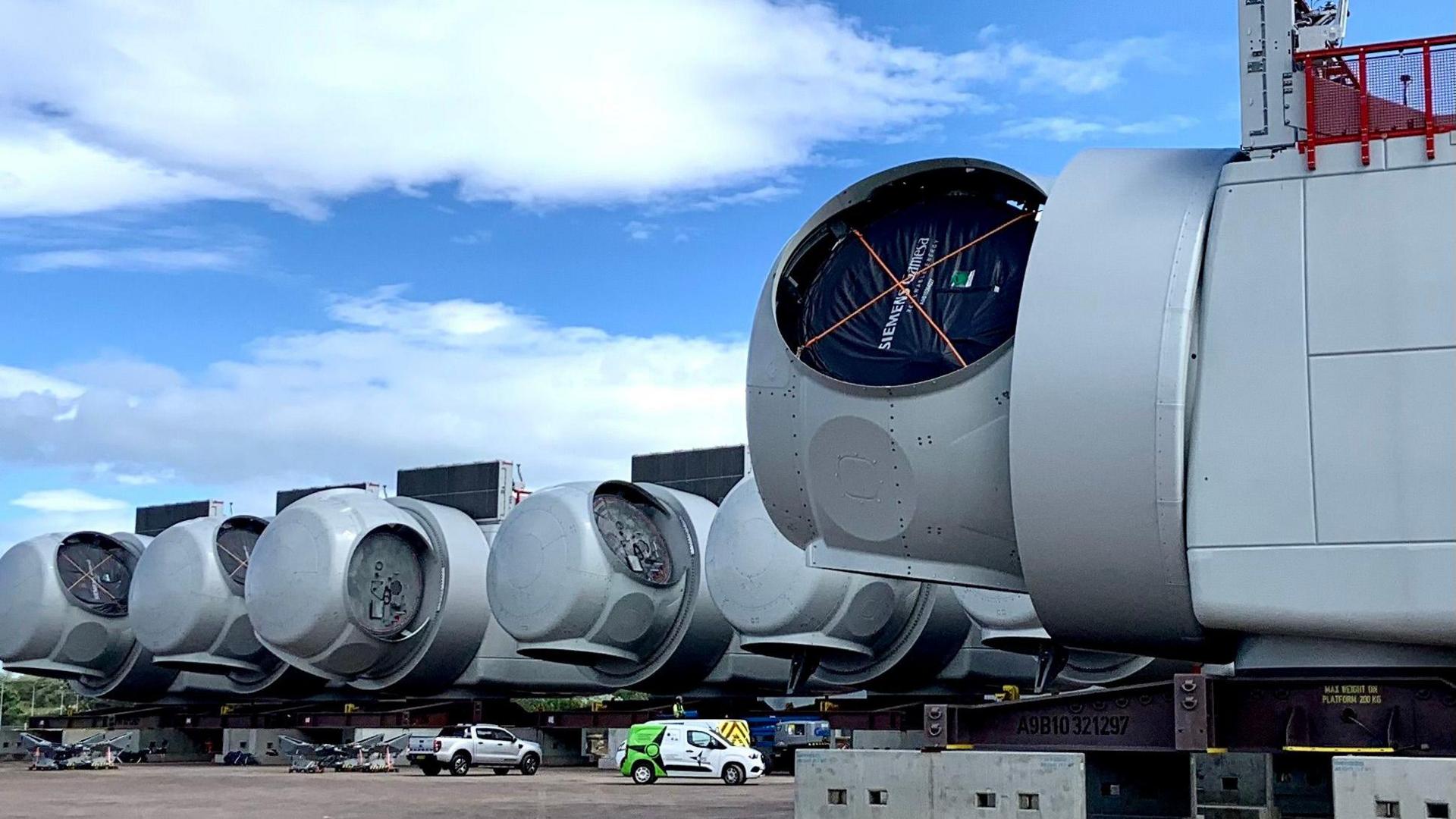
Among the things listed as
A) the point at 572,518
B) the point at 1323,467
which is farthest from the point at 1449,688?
the point at 572,518

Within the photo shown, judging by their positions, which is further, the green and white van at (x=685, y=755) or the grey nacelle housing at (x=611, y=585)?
the grey nacelle housing at (x=611, y=585)

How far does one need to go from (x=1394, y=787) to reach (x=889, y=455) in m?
5.96

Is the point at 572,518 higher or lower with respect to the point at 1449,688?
higher

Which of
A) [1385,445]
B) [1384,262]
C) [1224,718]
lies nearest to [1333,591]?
[1385,445]

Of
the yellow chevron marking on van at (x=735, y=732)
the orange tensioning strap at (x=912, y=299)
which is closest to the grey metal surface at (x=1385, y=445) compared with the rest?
the orange tensioning strap at (x=912, y=299)

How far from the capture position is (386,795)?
28734mm

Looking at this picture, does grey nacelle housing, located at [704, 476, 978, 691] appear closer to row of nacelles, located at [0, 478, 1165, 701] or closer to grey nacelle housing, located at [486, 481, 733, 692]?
row of nacelles, located at [0, 478, 1165, 701]

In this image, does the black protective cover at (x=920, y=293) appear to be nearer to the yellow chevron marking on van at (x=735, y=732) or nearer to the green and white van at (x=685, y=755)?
the green and white van at (x=685, y=755)

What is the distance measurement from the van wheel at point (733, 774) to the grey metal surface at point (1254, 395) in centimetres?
2062

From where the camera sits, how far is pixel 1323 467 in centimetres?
1491

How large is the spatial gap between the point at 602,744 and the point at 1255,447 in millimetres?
31613

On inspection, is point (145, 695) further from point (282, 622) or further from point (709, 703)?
point (709, 703)

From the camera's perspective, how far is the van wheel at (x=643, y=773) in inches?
1341

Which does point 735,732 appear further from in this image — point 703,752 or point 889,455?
point 889,455
